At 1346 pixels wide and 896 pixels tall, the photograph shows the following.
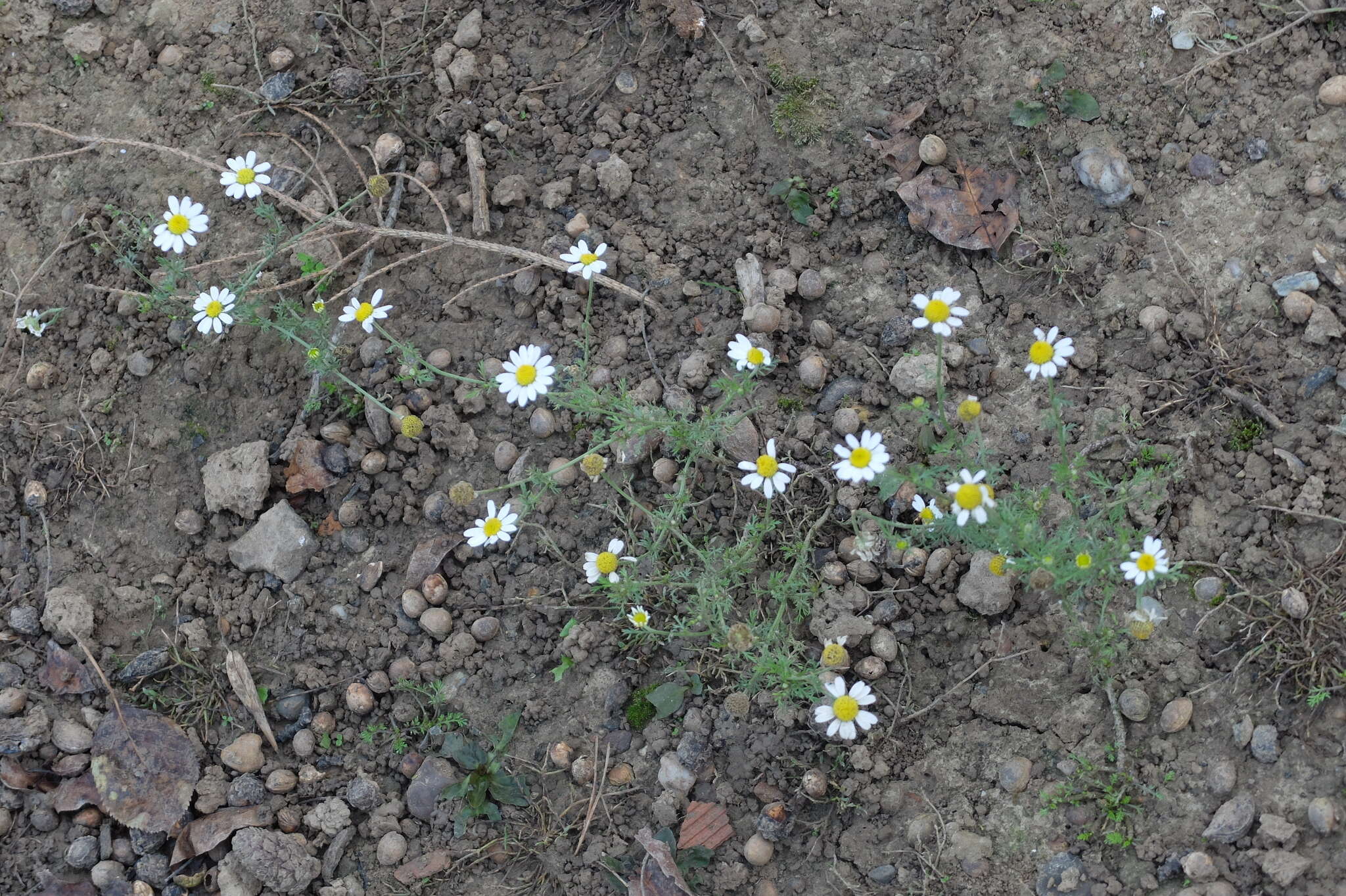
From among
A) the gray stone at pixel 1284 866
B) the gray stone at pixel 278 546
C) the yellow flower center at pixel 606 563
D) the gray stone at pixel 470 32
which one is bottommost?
the gray stone at pixel 1284 866

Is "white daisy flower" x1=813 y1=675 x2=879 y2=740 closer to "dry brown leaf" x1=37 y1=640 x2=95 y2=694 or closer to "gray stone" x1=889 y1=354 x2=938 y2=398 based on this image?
"gray stone" x1=889 y1=354 x2=938 y2=398

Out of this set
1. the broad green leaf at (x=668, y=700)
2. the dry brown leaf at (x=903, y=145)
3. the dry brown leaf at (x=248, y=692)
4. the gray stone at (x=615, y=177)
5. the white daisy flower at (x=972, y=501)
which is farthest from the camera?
the gray stone at (x=615, y=177)

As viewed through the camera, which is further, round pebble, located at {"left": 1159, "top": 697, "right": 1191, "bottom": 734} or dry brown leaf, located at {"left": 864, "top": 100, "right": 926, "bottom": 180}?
dry brown leaf, located at {"left": 864, "top": 100, "right": 926, "bottom": 180}

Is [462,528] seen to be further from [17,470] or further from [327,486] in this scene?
[17,470]

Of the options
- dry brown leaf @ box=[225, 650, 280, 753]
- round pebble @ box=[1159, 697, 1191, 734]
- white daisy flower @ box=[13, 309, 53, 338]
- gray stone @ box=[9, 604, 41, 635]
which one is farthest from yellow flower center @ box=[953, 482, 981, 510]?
white daisy flower @ box=[13, 309, 53, 338]

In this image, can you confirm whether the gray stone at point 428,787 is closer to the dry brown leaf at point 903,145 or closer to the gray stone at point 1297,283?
the dry brown leaf at point 903,145

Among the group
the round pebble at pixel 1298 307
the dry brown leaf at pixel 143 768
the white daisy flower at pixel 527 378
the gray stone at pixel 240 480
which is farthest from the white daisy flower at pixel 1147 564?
the dry brown leaf at pixel 143 768
